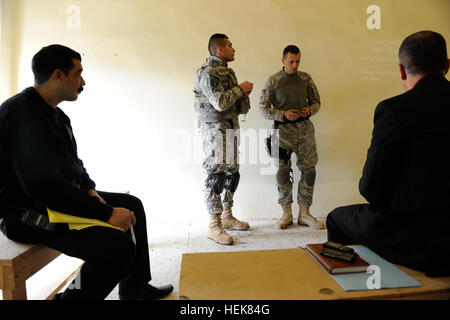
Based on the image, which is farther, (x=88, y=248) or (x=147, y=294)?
(x=147, y=294)

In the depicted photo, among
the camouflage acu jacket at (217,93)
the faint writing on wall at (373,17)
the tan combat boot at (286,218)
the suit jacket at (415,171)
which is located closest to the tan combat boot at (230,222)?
the tan combat boot at (286,218)

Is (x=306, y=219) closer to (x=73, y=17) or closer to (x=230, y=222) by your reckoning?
(x=230, y=222)

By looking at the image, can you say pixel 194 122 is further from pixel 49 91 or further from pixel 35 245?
pixel 35 245

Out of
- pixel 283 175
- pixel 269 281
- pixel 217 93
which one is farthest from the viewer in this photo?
pixel 283 175

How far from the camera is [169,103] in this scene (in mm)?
2920

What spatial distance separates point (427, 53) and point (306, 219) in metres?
1.99

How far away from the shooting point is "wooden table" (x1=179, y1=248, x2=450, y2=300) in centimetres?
92

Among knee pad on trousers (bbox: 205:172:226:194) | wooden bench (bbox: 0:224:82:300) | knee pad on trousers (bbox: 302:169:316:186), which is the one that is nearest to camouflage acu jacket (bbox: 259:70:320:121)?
knee pad on trousers (bbox: 302:169:316:186)

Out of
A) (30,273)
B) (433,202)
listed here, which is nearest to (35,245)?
(30,273)

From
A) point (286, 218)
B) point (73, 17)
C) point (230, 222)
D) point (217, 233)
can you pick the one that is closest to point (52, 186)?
point (217, 233)

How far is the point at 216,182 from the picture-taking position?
2.51 meters

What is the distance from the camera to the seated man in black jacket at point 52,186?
113 cm

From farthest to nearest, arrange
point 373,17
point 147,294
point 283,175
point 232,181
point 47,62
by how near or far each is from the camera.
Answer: point 373,17
point 283,175
point 232,181
point 147,294
point 47,62

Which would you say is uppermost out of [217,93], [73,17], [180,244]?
[73,17]
